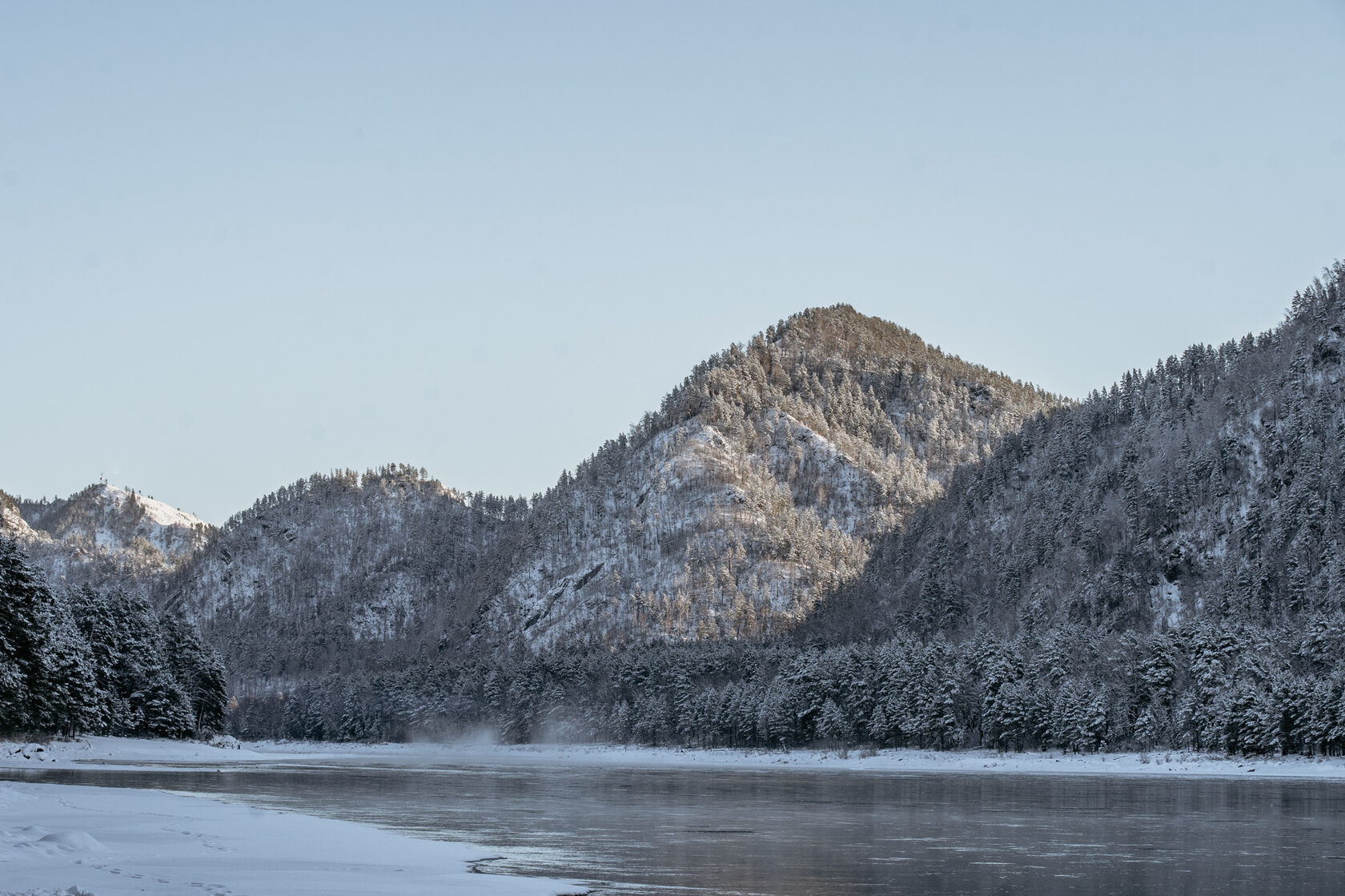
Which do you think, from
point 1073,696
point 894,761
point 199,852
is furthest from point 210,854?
point 894,761

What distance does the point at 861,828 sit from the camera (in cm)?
4506

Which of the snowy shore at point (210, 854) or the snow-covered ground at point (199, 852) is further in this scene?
the snow-covered ground at point (199, 852)

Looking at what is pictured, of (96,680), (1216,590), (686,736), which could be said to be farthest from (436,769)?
(1216,590)

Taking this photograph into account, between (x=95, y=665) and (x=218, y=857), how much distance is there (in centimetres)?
9137

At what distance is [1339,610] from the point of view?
149m

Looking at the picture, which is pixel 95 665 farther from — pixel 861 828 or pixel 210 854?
pixel 210 854

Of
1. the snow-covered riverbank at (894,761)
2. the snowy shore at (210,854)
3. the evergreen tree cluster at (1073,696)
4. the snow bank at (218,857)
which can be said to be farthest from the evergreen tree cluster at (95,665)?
the evergreen tree cluster at (1073,696)

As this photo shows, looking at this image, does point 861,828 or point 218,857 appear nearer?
point 218,857

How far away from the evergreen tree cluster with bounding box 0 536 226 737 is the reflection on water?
11.8 meters

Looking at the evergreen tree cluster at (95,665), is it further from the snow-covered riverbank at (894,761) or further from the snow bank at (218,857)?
the snow bank at (218,857)

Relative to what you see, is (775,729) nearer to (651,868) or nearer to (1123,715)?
(1123,715)

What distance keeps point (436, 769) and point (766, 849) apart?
265 feet

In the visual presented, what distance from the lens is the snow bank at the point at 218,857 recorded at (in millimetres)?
25578

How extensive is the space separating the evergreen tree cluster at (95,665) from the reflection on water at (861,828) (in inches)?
466
